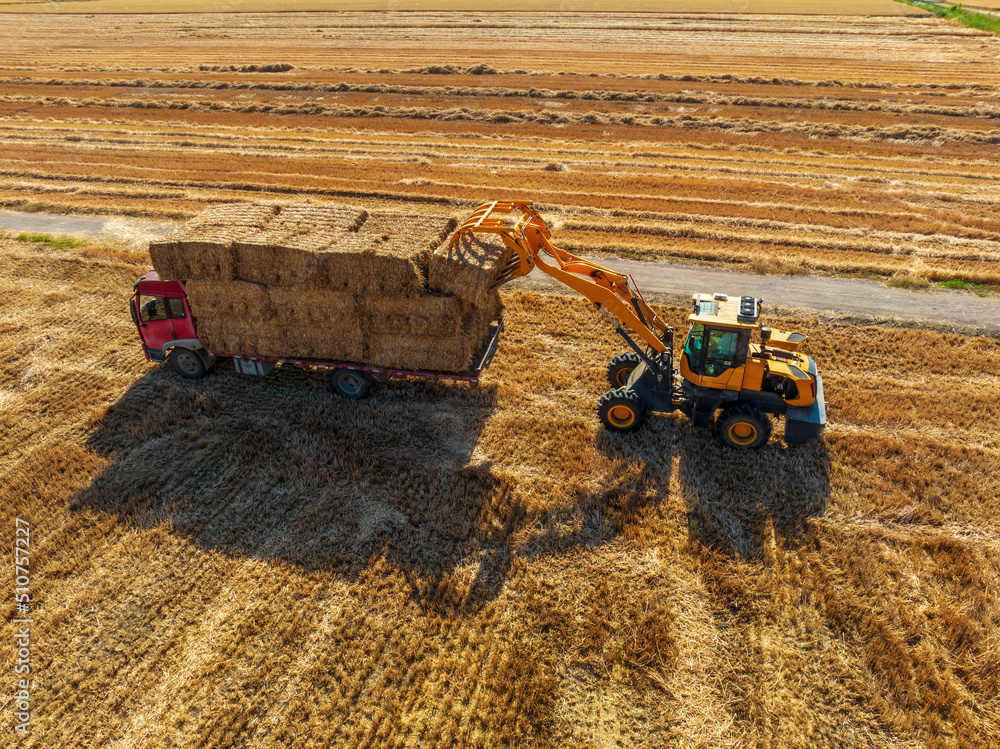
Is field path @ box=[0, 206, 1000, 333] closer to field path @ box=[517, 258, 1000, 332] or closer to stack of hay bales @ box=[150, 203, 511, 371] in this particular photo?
field path @ box=[517, 258, 1000, 332]

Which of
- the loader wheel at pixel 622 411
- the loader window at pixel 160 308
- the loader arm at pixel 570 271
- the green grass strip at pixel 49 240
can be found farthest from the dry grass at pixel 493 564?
the green grass strip at pixel 49 240

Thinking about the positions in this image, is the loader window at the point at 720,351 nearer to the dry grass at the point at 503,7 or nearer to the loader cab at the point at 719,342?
the loader cab at the point at 719,342

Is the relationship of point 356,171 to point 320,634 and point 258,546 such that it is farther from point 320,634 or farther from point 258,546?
point 320,634

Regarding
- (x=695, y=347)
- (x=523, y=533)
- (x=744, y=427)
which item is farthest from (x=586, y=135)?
(x=523, y=533)

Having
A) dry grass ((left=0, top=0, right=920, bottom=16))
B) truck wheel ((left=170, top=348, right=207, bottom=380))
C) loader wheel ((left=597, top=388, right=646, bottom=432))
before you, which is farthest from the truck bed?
dry grass ((left=0, top=0, right=920, bottom=16))

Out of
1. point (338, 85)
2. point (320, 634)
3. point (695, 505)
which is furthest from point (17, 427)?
point (338, 85)

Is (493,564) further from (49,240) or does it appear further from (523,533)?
(49,240)
